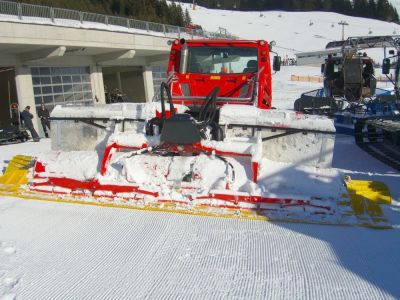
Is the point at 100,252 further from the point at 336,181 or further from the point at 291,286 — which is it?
the point at 336,181

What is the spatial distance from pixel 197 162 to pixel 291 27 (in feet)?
279

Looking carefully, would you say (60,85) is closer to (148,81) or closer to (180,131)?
(148,81)

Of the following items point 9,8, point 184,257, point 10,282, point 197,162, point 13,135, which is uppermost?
point 9,8

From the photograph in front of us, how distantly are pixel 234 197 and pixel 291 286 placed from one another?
169 centimetres

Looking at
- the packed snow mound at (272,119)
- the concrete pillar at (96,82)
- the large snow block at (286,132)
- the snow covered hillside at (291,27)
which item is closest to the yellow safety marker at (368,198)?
the large snow block at (286,132)

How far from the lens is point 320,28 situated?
281 ft

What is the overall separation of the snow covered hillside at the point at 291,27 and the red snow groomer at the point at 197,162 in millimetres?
58940

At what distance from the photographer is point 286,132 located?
5.49 metres

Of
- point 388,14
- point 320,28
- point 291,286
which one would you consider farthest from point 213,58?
point 388,14

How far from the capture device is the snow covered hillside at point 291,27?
7088 cm

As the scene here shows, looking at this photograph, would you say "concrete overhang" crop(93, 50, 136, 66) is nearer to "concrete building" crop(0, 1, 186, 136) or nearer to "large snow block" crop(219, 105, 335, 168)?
"concrete building" crop(0, 1, 186, 136)

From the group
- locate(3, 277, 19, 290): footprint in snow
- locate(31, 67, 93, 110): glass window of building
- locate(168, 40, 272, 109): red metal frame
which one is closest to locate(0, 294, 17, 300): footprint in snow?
locate(3, 277, 19, 290): footprint in snow

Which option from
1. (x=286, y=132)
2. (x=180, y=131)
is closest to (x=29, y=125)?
(x=180, y=131)

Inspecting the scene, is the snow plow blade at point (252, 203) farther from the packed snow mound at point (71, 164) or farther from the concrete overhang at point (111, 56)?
the concrete overhang at point (111, 56)
